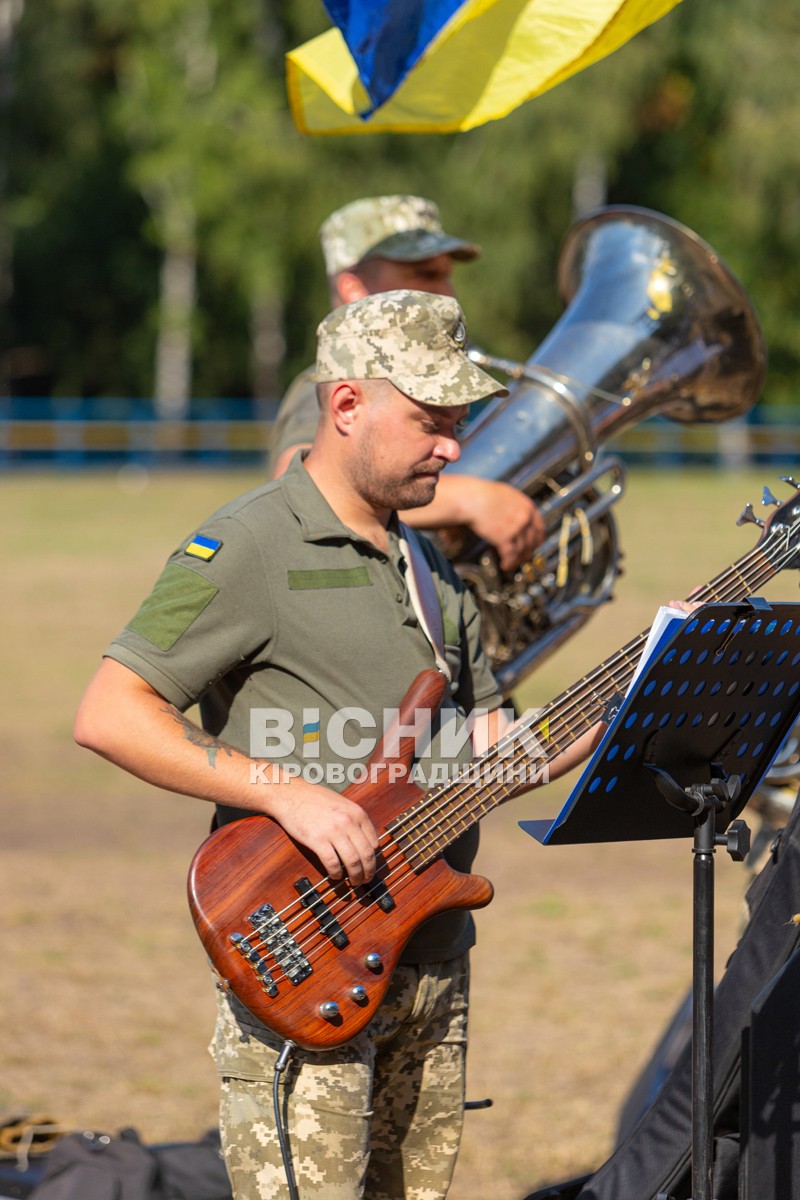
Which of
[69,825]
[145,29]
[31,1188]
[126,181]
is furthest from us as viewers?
[126,181]

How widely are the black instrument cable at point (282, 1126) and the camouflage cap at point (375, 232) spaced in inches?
79.0

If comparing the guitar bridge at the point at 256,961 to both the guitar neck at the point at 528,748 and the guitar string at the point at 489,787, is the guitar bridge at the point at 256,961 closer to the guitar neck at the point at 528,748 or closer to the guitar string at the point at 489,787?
the guitar string at the point at 489,787

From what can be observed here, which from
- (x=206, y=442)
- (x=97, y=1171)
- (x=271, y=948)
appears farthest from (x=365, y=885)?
(x=206, y=442)

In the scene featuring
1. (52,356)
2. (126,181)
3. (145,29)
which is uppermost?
(145,29)

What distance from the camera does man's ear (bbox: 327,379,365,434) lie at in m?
2.74

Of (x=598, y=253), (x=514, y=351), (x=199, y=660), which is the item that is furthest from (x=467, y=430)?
(x=514, y=351)

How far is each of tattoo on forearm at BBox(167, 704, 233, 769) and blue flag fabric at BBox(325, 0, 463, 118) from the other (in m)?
1.75

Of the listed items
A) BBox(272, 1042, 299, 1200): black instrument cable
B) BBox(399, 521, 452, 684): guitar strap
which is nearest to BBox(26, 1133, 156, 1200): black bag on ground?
BBox(272, 1042, 299, 1200): black instrument cable

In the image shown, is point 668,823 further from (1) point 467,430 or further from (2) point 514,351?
(2) point 514,351

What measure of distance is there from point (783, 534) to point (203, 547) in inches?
39.6

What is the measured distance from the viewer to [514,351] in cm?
2839

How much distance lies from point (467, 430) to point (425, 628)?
4.71 ft

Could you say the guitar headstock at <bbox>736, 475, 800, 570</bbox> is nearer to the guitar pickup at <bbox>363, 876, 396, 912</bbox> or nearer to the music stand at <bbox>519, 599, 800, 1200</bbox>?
the music stand at <bbox>519, 599, 800, 1200</bbox>

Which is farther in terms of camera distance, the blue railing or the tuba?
the blue railing
